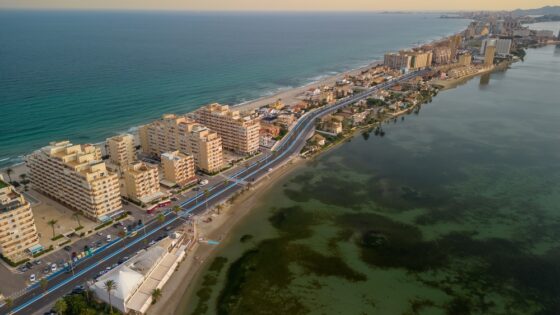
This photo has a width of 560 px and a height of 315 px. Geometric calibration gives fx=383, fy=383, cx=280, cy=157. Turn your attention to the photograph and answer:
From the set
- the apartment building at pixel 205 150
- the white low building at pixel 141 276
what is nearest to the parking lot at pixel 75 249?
the white low building at pixel 141 276

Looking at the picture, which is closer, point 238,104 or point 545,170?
point 545,170

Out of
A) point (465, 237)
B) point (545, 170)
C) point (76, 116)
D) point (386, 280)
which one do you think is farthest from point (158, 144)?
point (545, 170)

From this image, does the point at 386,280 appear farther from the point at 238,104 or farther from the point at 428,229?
the point at 238,104

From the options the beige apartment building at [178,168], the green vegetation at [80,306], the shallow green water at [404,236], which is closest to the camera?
the green vegetation at [80,306]

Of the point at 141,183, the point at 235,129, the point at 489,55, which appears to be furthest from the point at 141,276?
the point at 489,55

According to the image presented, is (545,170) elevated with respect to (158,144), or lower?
lower

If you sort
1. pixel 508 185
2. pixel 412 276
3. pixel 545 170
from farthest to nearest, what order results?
pixel 545 170
pixel 508 185
pixel 412 276

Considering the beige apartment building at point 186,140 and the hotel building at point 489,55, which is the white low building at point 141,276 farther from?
the hotel building at point 489,55

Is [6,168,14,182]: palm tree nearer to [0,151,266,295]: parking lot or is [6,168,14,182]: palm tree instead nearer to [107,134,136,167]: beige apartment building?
[107,134,136,167]: beige apartment building

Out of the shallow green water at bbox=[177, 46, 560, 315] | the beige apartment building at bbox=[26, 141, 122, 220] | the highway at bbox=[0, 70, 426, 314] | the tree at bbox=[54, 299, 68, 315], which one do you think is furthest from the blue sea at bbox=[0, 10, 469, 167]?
the shallow green water at bbox=[177, 46, 560, 315]
